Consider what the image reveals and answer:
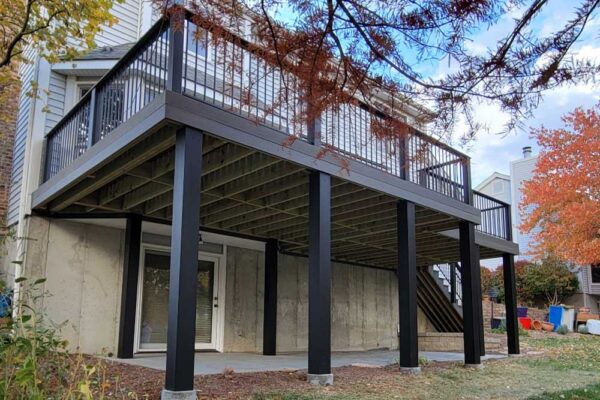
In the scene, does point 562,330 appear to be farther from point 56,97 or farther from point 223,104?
point 56,97

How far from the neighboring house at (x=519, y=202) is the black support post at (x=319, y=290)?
16.9 metres

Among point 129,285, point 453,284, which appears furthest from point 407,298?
point 453,284

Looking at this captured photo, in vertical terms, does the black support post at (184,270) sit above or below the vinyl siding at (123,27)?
below

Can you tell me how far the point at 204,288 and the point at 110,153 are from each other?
497cm

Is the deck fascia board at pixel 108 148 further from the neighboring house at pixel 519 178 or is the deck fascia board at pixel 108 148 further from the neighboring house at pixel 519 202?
the neighboring house at pixel 519 178

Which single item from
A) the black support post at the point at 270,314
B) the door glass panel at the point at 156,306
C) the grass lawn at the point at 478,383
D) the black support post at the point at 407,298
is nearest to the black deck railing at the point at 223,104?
the black support post at the point at 407,298

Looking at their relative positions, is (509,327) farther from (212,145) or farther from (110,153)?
(110,153)

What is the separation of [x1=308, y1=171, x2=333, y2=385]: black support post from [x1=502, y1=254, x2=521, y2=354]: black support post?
6528 mm

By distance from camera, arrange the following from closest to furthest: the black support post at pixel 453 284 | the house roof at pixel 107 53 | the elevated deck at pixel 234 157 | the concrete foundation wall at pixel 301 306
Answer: the elevated deck at pixel 234 157 → the house roof at pixel 107 53 → the concrete foundation wall at pixel 301 306 → the black support post at pixel 453 284

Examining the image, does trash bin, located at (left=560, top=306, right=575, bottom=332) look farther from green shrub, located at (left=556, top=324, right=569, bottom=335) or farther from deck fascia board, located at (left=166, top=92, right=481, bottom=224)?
deck fascia board, located at (left=166, top=92, right=481, bottom=224)

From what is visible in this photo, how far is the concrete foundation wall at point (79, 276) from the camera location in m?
8.10

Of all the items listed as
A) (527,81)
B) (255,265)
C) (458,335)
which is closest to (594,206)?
(458,335)

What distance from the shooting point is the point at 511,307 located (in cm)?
1150

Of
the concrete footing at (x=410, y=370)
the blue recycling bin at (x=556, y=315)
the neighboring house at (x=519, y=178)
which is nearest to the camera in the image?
the concrete footing at (x=410, y=370)
